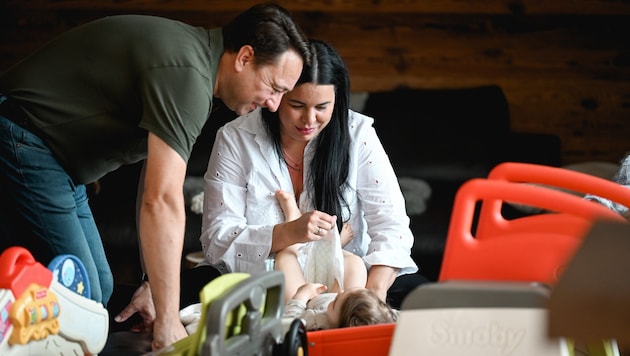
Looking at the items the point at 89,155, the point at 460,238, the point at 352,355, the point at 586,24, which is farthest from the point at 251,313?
the point at 586,24

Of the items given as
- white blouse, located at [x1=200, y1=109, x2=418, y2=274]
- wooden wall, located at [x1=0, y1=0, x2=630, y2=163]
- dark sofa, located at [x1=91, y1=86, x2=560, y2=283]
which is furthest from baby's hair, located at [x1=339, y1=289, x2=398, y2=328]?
wooden wall, located at [x1=0, y1=0, x2=630, y2=163]

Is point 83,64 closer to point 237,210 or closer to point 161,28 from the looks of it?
point 161,28

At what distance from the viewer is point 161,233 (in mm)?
1794

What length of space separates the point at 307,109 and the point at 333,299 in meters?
0.53

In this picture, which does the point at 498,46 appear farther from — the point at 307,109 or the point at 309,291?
the point at 309,291

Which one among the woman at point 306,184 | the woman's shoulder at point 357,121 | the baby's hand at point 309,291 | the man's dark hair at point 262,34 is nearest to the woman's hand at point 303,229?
the woman at point 306,184

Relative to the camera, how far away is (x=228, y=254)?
256cm

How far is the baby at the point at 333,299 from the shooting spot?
206cm

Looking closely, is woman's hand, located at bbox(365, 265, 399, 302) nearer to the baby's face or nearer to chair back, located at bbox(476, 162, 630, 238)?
the baby's face

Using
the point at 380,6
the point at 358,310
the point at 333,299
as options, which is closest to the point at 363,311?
the point at 358,310

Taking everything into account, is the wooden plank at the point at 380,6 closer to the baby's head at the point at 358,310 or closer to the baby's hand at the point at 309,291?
the baby's hand at the point at 309,291

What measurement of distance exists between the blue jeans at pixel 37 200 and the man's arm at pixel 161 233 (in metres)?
0.28

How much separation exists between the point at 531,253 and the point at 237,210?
110 centimetres

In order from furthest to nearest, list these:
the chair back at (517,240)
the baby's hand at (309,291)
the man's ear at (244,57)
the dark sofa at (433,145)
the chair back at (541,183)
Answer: the dark sofa at (433,145) → the baby's hand at (309,291) → the man's ear at (244,57) → the chair back at (541,183) → the chair back at (517,240)
